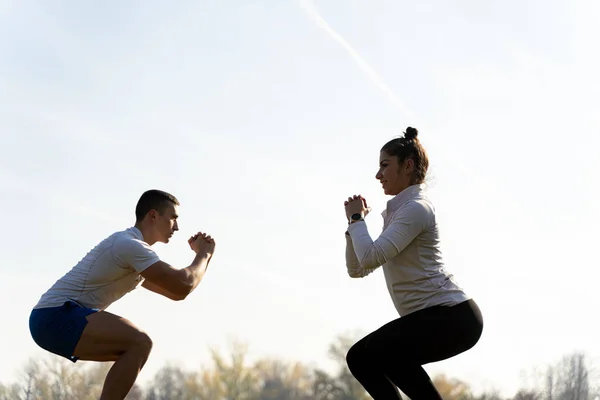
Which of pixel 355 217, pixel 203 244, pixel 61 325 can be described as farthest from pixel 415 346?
pixel 61 325

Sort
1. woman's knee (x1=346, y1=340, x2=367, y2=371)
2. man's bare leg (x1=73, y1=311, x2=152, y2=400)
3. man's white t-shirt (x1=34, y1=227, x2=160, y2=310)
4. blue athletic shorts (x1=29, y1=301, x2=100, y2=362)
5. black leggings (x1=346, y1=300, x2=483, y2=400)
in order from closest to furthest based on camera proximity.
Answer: black leggings (x1=346, y1=300, x2=483, y2=400) < woman's knee (x1=346, y1=340, x2=367, y2=371) < man's bare leg (x1=73, y1=311, x2=152, y2=400) < blue athletic shorts (x1=29, y1=301, x2=100, y2=362) < man's white t-shirt (x1=34, y1=227, x2=160, y2=310)

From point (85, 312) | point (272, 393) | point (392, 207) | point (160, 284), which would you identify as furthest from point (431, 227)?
point (272, 393)

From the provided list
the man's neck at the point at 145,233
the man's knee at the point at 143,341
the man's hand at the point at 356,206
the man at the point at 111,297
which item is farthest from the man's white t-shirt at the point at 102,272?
the man's hand at the point at 356,206

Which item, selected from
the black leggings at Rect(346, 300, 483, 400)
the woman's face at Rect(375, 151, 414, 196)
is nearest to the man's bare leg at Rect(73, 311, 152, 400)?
the black leggings at Rect(346, 300, 483, 400)

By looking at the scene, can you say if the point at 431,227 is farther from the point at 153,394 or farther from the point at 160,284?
the point at 153,394

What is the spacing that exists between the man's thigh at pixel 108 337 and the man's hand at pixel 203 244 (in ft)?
3.01

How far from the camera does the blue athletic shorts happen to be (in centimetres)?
580

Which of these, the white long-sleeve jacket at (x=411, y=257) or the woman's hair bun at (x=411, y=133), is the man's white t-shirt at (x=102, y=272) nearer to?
the white long-sleeve jacket at (x=411, y=257)

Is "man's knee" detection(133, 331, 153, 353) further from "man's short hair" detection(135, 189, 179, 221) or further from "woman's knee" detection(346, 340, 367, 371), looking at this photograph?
"woman's knee" detection(346, 340, 367, 371)

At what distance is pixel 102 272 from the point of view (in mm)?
6027

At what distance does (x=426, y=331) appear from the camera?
17.1 ft

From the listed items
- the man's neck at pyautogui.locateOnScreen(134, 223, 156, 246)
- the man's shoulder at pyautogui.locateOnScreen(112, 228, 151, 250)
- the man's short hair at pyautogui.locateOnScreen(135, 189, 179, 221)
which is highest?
the man's short hair at pyautogui.locateOnScreen(135, 189, 179, 221)

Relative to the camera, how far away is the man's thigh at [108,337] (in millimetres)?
5742

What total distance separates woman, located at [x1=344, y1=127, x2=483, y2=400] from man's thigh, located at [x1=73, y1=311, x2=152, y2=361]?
5.18ft
